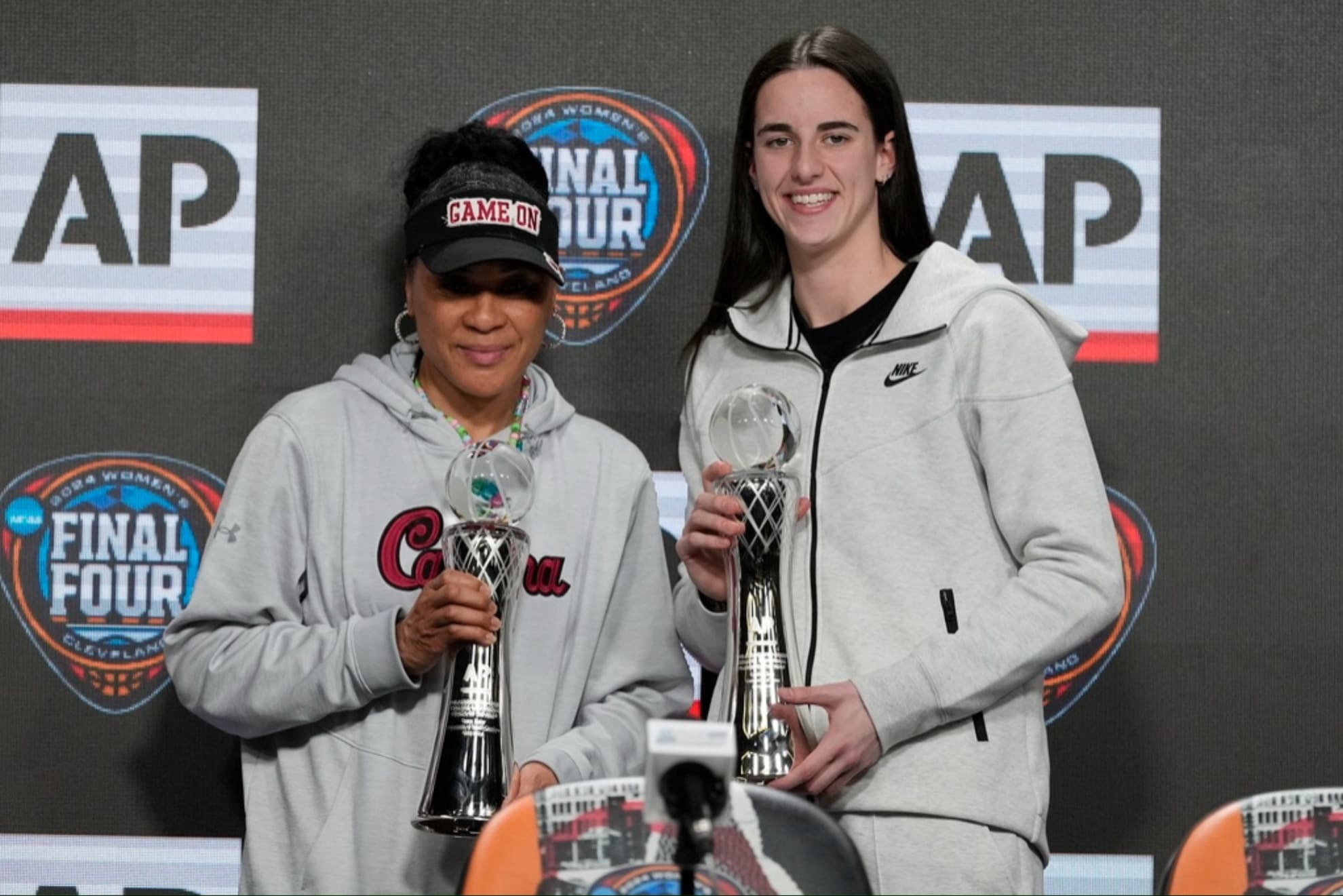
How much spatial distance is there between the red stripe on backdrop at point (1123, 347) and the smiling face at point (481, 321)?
3.29 feet

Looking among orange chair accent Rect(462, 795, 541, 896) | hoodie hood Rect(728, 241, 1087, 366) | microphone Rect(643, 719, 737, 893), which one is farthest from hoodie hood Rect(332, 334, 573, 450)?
microphone Rect(643, 719, 737, 893)

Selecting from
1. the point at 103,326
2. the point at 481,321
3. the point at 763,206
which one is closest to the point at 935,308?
the point at 763,206

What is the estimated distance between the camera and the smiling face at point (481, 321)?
7.30 ft

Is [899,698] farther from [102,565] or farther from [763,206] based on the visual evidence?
[102,565]

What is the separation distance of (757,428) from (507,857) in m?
0.76

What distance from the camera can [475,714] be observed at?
191 cm

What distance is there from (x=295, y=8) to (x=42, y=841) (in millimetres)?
1464

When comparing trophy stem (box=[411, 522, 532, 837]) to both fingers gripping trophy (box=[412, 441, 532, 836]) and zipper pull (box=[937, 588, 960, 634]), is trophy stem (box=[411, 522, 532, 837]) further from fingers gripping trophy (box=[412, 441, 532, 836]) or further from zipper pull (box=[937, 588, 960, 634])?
zipper pull (box=[937, 588, 960, 634])

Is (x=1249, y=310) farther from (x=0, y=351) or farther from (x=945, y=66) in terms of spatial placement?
(x=0, y=351)

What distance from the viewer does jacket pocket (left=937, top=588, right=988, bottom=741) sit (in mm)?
2004

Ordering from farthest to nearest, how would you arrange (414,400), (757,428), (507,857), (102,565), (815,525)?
1. (102,565)
2. (414,400)
3. (815,525)
4. (757,428)
5. (507,857)

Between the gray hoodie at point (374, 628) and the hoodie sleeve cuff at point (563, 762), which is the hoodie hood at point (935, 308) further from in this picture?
the hoodie sleeve cuff at point (563, 762)

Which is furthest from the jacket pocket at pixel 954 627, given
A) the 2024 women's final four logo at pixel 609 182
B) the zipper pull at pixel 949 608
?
the 2024 women's final four logo at pixel 609 182

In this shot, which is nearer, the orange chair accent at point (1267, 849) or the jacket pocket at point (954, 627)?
the orange chair accent at point (1267, 849)
